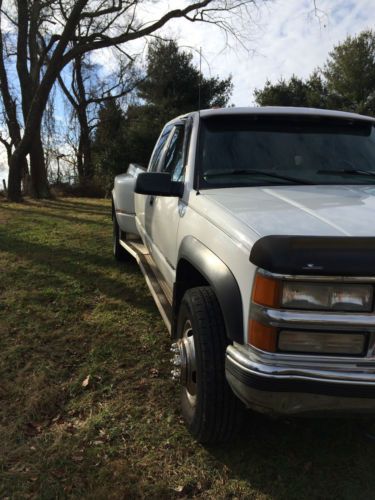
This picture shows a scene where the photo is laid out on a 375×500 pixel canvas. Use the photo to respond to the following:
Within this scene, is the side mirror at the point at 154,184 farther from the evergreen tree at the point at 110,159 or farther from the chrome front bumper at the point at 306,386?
the evergreen tree at the point at 110,159

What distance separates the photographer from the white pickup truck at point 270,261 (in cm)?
188

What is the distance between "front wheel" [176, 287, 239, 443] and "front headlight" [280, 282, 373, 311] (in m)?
0.58

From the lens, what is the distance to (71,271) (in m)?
6.37

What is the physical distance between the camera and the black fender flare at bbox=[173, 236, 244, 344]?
6.96 ft

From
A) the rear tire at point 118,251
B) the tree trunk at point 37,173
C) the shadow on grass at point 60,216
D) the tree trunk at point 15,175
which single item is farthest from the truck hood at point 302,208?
the tree trunk at point 37,173

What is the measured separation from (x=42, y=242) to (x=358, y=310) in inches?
287

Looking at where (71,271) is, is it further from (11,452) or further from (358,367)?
(358,367)

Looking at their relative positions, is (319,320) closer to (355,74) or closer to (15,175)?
(15,175)

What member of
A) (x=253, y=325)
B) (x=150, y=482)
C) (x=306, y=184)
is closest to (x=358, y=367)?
(x=253, y=325)

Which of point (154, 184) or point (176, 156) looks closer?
point (154, 184)

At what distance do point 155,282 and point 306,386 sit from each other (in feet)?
7.80

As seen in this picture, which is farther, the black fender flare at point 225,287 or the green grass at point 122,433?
the green grass at point 122,433

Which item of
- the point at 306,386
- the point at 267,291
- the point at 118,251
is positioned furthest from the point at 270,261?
the point at 118,251

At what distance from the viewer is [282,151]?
3.34 metres
